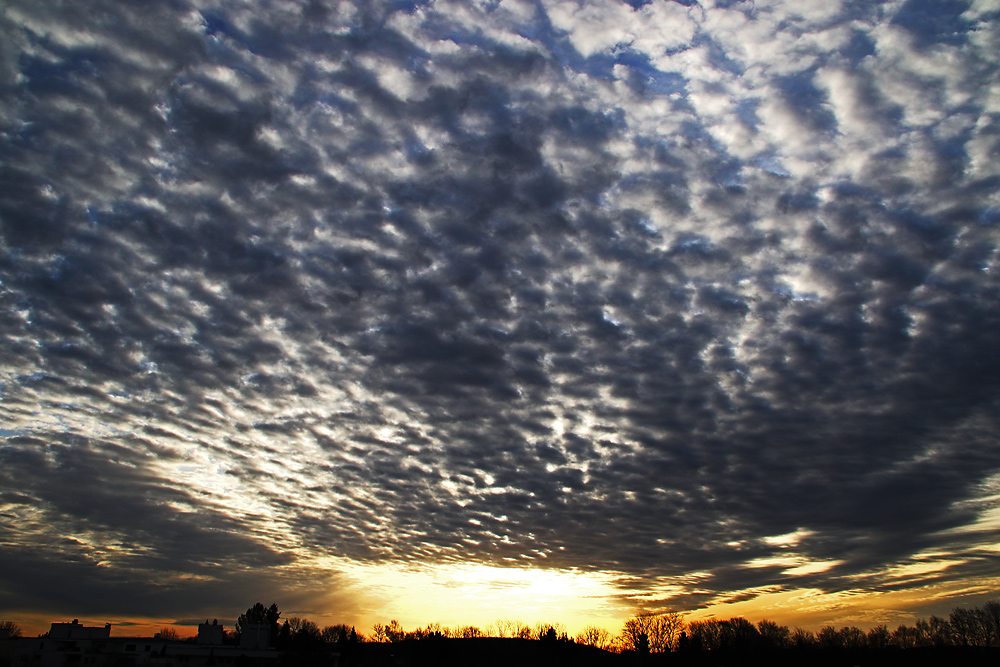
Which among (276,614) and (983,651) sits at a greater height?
(276,614)

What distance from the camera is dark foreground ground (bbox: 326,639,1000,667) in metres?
122

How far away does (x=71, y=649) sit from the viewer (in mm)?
96250

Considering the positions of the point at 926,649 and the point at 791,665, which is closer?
the point at 791,665

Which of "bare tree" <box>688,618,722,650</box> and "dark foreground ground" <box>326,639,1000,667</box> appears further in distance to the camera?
"bare tree" <box>688,618,722,650</box>

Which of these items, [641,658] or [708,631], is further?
[708,631]

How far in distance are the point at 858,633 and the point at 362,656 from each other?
5720 inches

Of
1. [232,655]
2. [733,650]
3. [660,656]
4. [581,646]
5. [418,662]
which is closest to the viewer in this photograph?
[232,655]

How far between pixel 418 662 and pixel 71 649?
58667 mm

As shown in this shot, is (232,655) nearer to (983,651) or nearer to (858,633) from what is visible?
(983,651)

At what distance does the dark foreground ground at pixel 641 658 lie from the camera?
4793 inches

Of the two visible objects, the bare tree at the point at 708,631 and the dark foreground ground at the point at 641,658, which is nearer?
the dark foreground ground at the point at 641,658

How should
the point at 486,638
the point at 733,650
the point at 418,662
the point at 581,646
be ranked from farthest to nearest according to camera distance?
the point at 486,638
the point at 581,646
the point at 733,650
the point at 418,662

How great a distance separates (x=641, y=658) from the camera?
13825cm

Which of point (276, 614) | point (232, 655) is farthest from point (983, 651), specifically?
point (276, 614)
